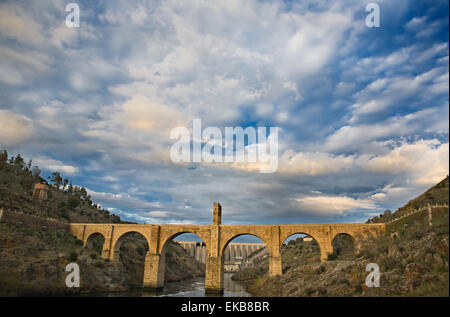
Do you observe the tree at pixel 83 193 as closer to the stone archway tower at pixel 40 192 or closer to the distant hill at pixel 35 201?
the distant hill at pixel 35 201

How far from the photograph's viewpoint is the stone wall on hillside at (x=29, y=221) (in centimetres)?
4175

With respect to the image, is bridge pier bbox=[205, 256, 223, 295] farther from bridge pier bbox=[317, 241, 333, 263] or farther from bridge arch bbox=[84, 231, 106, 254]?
bridge arch bbox=[84, 231, 106, 254]

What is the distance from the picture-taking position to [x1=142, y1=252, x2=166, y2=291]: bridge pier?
Answer: 4147cm

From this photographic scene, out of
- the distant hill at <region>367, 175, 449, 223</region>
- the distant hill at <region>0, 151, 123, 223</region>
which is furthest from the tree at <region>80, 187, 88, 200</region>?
the distant hill at <region>367, 175, 449, 223</region>

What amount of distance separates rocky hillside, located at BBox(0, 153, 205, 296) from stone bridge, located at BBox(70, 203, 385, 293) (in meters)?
4.57

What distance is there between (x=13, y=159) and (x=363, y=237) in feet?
336

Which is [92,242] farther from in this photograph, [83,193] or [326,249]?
[83,193]

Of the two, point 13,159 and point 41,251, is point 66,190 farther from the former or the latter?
point 41,251

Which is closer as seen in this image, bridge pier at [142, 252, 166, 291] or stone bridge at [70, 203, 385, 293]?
stone bridge at [70, 203, 385, 293]

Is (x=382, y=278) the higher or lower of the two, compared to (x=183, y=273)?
higher

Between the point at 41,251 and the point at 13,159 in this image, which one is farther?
the point at 13,159

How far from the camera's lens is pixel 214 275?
3922 cm
